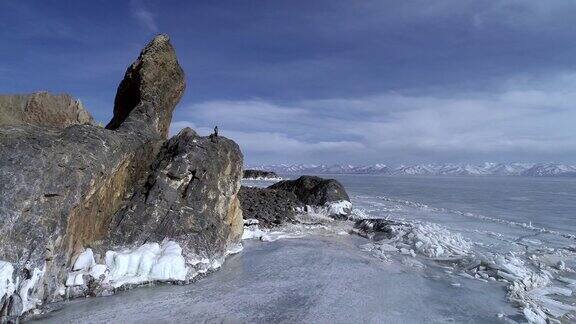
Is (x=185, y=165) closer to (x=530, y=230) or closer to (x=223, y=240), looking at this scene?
(x=223, y=240)

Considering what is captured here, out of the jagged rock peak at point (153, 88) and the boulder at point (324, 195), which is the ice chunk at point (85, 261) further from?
the boulder at point (324, 195)

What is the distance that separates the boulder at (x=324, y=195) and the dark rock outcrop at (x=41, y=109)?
1179 centimetres

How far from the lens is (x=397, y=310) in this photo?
24.5ft

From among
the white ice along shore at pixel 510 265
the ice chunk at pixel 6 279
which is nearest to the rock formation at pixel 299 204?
the white ice along shore at pixel 510 265

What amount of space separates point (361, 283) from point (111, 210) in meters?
5.90

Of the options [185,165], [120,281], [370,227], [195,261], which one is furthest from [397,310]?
[370,227]

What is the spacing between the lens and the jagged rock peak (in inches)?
496

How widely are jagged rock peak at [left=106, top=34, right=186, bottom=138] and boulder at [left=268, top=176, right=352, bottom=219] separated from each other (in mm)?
9735

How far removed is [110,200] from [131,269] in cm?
174

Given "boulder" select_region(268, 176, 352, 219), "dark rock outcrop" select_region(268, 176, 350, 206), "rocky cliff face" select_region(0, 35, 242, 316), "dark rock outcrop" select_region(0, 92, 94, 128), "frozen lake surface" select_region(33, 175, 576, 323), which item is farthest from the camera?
"dark rock outcrop" select_region(268, 176, 350, 206)

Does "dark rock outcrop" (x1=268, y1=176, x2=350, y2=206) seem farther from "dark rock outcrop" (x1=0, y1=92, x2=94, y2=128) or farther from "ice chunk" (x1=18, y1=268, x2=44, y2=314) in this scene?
"ice chunk" (x1=18, y1=268, x2=44, y2=314)

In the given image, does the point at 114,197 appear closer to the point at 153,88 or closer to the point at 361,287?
the point at 153,88

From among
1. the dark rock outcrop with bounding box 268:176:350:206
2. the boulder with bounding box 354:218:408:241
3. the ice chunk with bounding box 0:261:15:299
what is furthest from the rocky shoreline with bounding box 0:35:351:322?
the dark rock outcrop with bounding box 268:176:350:206

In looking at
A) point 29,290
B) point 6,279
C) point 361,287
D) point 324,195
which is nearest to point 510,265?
point 361,287
